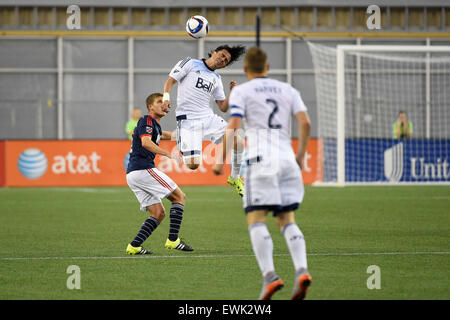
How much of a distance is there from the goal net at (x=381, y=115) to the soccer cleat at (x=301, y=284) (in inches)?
596

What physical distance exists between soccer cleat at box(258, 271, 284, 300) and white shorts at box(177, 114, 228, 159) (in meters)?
5.27

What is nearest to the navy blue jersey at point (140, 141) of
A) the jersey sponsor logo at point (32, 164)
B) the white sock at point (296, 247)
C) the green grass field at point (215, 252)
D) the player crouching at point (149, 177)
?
the player crouching at point (149, 177)

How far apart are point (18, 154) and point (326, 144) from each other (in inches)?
336

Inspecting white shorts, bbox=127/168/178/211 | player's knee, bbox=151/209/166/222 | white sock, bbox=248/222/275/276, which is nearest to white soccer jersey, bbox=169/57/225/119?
white shorts, bbox=127/168/178/211

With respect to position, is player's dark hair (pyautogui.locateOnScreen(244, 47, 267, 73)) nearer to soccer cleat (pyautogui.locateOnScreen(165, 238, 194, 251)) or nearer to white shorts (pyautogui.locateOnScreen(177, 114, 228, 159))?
soccer cleat (pyautogui.locateOnScreen(165, 238, 194, 251))

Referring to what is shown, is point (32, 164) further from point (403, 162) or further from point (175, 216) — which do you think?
point (175, 216)

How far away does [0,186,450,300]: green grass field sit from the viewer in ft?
23.2

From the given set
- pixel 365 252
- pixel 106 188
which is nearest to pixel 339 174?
pixel 106 188

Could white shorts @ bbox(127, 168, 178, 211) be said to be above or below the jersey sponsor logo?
below

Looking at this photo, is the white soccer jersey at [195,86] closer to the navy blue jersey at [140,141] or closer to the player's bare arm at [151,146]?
the navy blue jersey at [140,141]

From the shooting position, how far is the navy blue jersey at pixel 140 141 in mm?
9305

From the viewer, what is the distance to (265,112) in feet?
21.3

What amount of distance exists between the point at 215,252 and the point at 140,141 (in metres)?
1.50

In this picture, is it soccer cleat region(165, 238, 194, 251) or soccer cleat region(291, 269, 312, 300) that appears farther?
soccer cleat region(165, 238, 194, 251)
